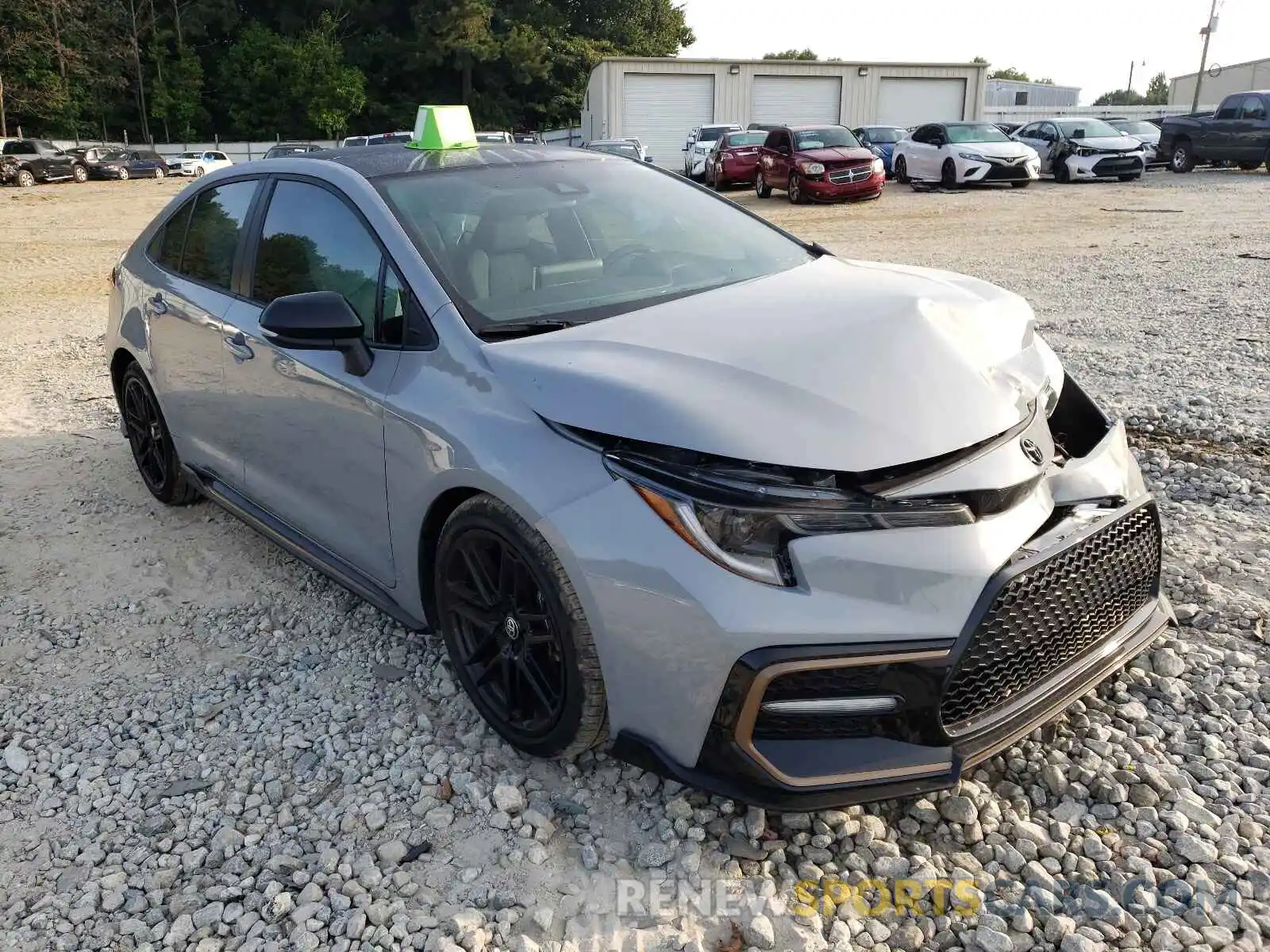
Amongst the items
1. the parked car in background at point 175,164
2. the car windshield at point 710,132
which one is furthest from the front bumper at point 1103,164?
the parked car in background at point 175,164

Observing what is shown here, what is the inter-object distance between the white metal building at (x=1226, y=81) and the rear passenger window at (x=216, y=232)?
7006cm

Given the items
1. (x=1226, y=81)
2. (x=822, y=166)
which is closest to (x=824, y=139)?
(x=822, y=166)

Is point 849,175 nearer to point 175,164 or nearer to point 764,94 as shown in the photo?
point 764,94

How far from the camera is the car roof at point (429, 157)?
140 inches

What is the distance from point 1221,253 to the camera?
1158cm

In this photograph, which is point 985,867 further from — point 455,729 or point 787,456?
point 455,729

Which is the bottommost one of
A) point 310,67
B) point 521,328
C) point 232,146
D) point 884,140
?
point 232,146

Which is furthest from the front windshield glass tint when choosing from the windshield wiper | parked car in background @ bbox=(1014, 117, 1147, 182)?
the windshield wiper

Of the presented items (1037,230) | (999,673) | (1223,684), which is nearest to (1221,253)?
(1037,230)

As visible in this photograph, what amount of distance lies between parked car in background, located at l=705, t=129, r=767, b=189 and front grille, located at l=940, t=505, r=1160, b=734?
837 inches

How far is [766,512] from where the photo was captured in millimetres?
2266

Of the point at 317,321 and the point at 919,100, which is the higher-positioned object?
the point at 919,100

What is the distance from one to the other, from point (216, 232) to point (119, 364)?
1.29m

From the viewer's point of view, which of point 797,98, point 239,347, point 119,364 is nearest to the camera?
point 239,347
